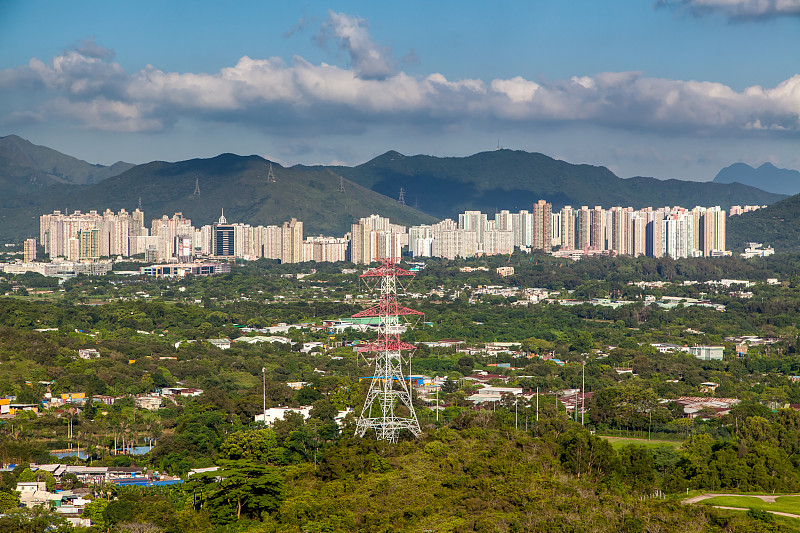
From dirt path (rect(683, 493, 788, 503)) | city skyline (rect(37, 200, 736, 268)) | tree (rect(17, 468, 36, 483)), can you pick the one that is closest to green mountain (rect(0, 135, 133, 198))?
city skyline (rect(37, 200, 736, 268))

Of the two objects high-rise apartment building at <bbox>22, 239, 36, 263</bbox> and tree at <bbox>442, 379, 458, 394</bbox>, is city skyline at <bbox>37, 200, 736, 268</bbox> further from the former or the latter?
tree at <bbox>442, 379, 458, 394</bbox>

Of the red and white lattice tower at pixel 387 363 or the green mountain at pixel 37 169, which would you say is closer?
the red and white lattice tower at pixel 387 363

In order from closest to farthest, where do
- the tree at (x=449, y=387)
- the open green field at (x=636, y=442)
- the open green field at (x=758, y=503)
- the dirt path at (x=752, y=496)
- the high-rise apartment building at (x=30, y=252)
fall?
the open green field at (x=758, y=503) < the dirt path at (x=752, y=496) < the open green field at (x=636, y=442) < the tree at (x=449, y=387) < the high-rise apartment building at (x=30, y=252)

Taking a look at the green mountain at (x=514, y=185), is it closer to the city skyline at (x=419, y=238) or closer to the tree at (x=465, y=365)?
the city skyline at (x=419, y=238)

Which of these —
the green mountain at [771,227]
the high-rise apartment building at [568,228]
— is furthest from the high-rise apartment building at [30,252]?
the green mountain at [771,227]

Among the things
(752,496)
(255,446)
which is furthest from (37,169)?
(752,496)

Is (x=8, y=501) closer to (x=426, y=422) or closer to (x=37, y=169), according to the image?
(x=426, y=422)
